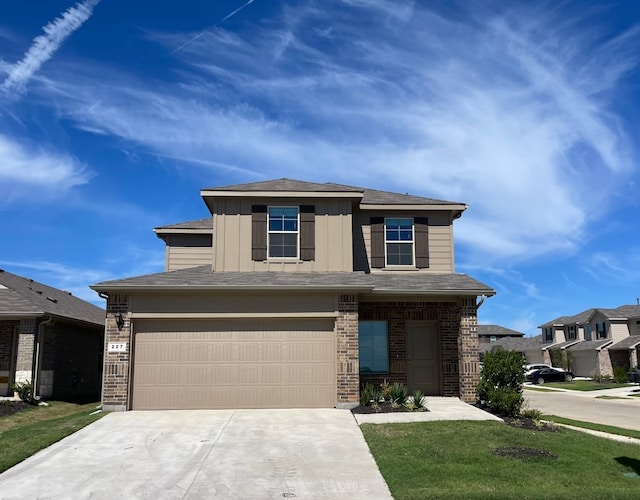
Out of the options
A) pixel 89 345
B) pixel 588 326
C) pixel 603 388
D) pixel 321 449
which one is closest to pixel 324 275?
pixel 321 449

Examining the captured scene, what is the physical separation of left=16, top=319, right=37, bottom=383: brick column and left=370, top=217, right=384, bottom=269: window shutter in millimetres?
10481

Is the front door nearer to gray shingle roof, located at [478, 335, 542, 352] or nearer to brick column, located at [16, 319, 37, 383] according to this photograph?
brick column, located at [16, 319, 37, 383]

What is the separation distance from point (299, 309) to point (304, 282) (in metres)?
0.69

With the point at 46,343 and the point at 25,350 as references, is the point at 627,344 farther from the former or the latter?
the point at 25,350

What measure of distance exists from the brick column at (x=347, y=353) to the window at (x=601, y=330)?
35.2 meters

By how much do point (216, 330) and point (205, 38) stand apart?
278 inches

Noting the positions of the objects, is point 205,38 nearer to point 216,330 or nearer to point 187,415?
point 216,330

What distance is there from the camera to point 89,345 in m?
22.5

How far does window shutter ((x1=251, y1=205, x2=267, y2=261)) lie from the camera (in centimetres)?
1603

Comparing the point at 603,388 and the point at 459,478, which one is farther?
the point at 603,388

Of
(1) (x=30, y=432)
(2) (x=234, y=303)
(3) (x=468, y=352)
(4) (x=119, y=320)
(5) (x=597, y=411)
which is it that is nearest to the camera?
(1) (x=30, y=432)

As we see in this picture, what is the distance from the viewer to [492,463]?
8945 mm

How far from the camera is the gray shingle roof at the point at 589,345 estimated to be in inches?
1630

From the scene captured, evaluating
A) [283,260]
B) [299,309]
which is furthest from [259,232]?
[299,309]
